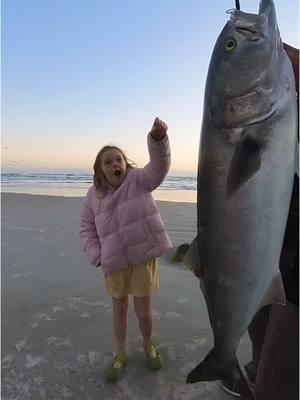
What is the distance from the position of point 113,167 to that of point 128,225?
53 centimetres

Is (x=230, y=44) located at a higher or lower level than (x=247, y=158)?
higher

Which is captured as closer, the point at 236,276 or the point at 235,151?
the point at 235,151

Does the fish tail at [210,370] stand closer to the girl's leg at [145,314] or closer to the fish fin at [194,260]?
the fish fin at [194,260]

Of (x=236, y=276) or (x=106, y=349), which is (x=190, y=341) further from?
(x=236, y=276)

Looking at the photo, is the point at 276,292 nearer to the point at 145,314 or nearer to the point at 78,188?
the point at 145,314

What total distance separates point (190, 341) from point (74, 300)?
62.4 inches

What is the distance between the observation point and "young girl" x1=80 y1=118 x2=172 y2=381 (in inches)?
136

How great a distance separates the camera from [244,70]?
1.62 meters

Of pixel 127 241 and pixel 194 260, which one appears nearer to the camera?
pixel 194 260

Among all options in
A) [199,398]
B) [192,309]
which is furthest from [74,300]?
[199,398]

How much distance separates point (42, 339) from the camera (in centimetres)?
390

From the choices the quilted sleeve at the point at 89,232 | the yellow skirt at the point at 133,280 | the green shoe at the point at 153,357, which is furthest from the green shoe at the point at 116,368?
the quilted sleeve at the point at 89,232

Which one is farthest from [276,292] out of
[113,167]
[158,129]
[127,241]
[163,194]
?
[163,194]

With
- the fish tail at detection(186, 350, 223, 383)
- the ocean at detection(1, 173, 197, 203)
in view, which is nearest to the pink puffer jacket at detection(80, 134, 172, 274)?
the fish tail at detection(186, 350, 223, 383)
